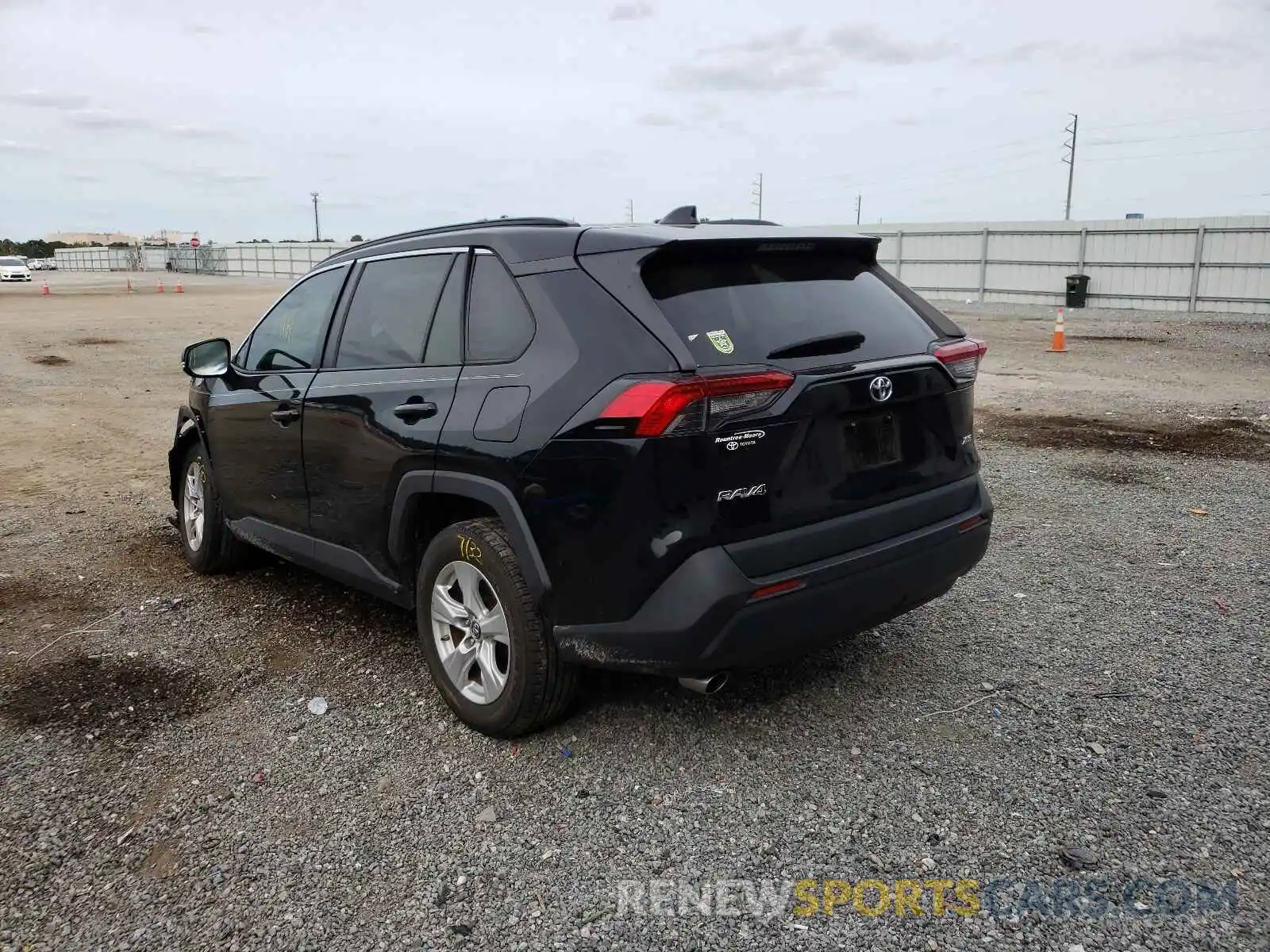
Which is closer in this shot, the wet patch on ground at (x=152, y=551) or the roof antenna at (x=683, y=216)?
the roof antenna at (x=683, y=216)

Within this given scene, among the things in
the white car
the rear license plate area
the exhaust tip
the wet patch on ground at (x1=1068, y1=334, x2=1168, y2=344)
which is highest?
the white car

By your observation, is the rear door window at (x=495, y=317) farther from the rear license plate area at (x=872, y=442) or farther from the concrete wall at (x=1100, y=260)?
the concrete wall at (x=1100, y=260)

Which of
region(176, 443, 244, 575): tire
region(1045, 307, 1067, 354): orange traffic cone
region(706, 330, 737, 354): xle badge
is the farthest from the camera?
region(1045, 307, 1067, 354): orange traffic cone

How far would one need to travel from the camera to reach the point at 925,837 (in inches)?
114

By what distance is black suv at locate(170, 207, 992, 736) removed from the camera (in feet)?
9.72

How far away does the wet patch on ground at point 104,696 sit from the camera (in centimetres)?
378

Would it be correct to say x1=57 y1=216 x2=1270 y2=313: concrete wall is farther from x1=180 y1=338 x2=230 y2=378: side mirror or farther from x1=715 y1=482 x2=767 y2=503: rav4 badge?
x1=715 y1=482 x2=767 y2=503: rav4 badge

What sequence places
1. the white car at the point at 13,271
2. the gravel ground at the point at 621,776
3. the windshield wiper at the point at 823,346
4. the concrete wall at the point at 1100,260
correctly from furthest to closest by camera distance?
the white car at the point at 13,271, the concrete wall at the point at 1100,260, the windshield wiper at the point at 823,346, the gravel ground at the point at 621,776

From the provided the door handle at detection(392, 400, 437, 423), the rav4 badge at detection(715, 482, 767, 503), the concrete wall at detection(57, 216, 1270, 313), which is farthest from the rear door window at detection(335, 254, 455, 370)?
the concrete wall at detection(57, 216, 1270, 313)

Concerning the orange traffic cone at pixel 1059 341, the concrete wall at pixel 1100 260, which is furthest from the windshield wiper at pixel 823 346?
the concrete wall at pixel 1100 260

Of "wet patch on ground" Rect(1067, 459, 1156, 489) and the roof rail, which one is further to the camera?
"wet patch on ground" Rect(1067, 459, 1156, 489)

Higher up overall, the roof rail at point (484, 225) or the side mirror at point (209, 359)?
the roof rail at point (484, 225)

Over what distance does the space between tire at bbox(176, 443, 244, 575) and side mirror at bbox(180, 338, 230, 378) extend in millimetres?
467

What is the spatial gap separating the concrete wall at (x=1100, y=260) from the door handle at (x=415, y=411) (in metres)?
20.8
